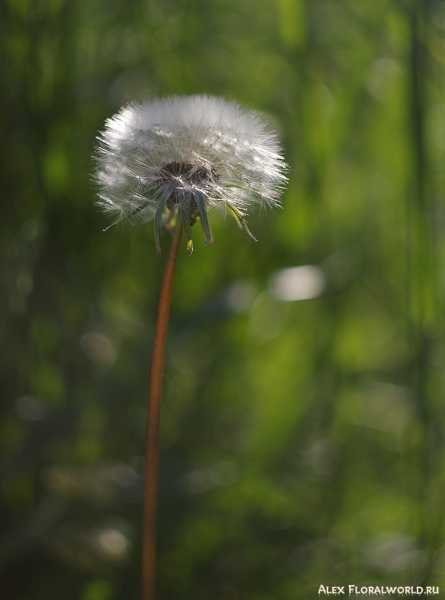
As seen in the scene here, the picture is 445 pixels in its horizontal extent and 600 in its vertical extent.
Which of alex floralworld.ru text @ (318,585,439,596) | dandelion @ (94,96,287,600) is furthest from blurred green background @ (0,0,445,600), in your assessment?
dandelion @ (94,96,287,600)

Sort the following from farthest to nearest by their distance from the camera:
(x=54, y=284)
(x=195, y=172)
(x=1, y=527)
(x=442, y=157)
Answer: (x=442, y=157) → (x=54, y=284) → (x=1, y=527) → (x=195, y=172)

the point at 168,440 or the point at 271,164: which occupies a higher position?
the point at 271,164

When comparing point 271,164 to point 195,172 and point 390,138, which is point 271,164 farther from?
point 390,138

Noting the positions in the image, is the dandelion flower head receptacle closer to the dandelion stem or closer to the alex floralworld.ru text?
the dandelion stem

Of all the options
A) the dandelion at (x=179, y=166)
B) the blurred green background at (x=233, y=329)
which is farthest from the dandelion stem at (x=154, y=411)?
the blurred green background at (x=233, y=329)

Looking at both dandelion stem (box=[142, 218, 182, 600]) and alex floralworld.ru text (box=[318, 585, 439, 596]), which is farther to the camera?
alex floralworld.ru text (box=[318, 585, 439, 596])

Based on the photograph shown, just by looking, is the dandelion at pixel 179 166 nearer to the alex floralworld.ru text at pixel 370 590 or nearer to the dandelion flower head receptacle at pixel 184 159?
the dandelion flower head receptacle at pixel 184 159

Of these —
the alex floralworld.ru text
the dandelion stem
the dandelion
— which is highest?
the dandelion

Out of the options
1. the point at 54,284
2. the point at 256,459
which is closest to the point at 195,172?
the point at 54,284
